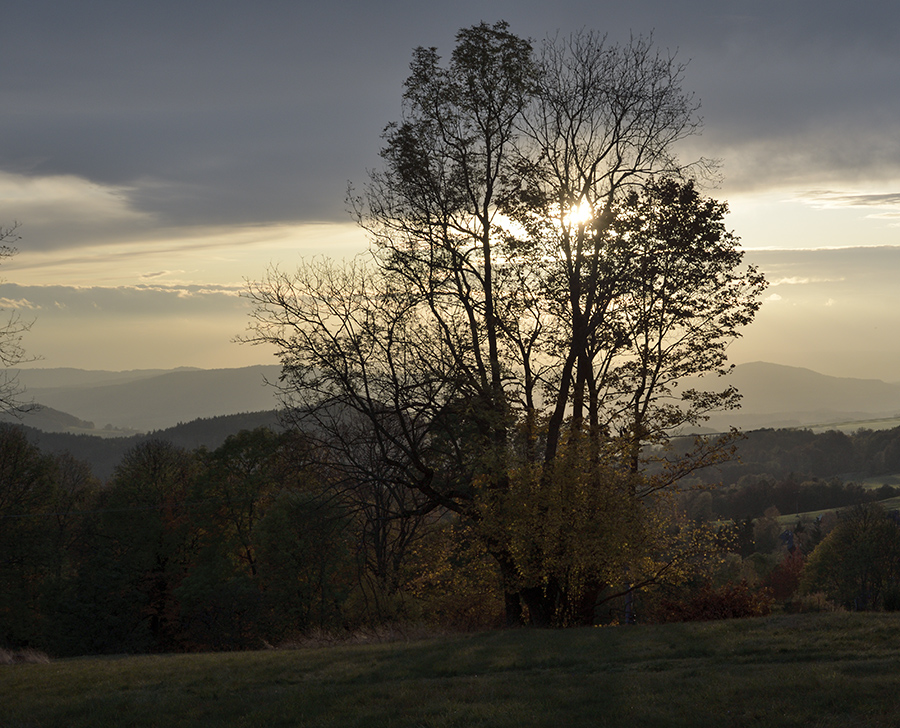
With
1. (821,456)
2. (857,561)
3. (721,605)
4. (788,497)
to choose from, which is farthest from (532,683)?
(821,456)

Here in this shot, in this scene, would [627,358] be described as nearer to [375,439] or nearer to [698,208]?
[698,208]

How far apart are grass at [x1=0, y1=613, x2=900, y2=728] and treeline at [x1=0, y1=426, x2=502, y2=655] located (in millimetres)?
16088

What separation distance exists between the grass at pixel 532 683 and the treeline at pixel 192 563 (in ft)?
52.8

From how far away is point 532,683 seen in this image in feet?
37.7

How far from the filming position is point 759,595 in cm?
1938

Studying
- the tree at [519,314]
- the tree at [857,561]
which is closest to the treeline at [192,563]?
the tree at [519,314]

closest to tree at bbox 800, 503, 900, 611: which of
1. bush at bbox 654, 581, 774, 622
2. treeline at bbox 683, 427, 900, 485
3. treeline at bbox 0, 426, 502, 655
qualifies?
treeline at bbox 0, 426, 502, 655

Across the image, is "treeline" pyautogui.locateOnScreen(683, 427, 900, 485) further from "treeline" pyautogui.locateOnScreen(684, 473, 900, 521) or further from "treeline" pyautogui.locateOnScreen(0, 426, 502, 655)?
"treeline" pyautogui.locateOnScreen(0, 426, 502, 655)

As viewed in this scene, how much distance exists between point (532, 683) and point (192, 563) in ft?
126

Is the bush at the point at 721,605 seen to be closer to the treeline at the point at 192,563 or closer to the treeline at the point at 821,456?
the treeline at the point at 192,563

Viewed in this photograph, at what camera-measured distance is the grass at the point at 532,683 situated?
9.16 meters

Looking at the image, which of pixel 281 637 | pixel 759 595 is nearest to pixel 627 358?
pixel 759 595

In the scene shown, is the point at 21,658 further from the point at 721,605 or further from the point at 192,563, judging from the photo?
the point at 192,563

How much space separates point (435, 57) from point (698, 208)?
9562 millimetres
